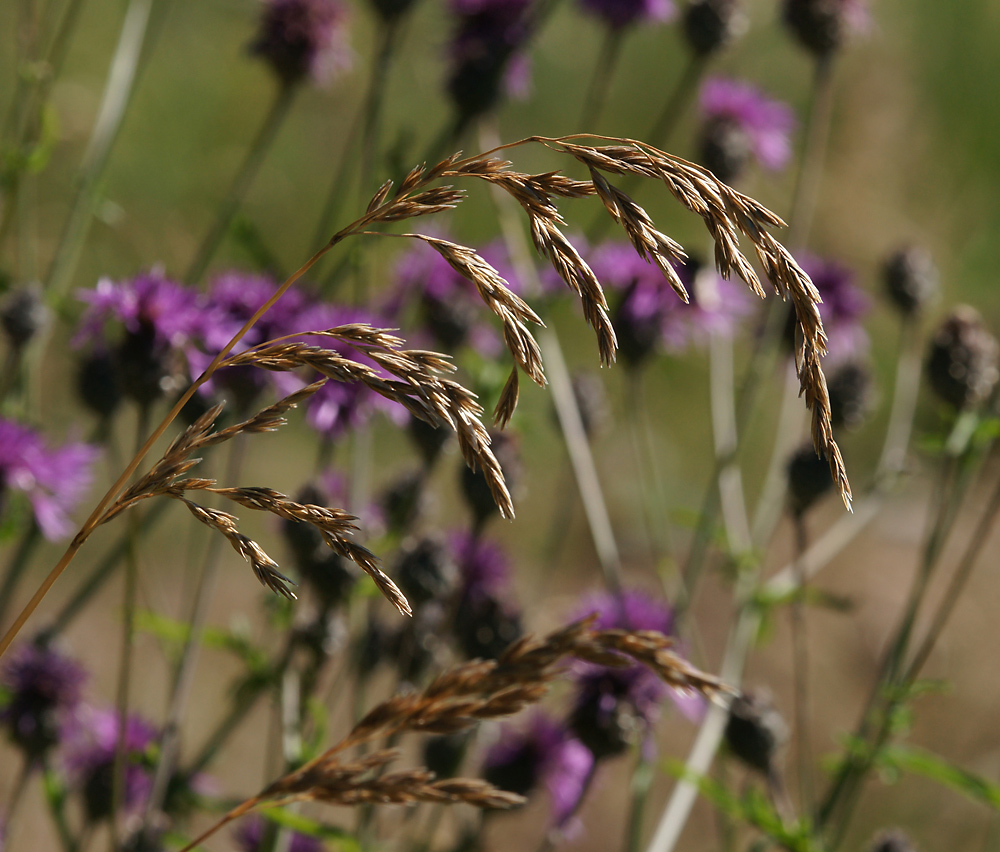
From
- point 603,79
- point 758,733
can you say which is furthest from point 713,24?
point 758,733

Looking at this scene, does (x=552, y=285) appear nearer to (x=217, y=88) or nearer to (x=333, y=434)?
(x=333, y=434)

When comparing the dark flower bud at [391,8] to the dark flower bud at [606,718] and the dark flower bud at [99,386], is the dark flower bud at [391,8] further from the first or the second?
the dark flower bud at [606,718]

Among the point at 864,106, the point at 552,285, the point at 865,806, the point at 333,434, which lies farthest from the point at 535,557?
the point at 864,106


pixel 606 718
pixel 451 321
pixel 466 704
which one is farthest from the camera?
pixel 451 321

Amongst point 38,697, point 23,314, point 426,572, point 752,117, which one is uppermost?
point 752,117

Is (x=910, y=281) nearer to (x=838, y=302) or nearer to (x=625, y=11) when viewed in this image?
(x=838, y=302)

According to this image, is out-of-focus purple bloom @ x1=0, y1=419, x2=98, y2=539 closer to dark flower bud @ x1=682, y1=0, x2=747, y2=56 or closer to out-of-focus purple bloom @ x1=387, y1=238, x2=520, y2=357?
out-of-focus purple bloom @ x1=387, y1=238, x2=520, y2=357
